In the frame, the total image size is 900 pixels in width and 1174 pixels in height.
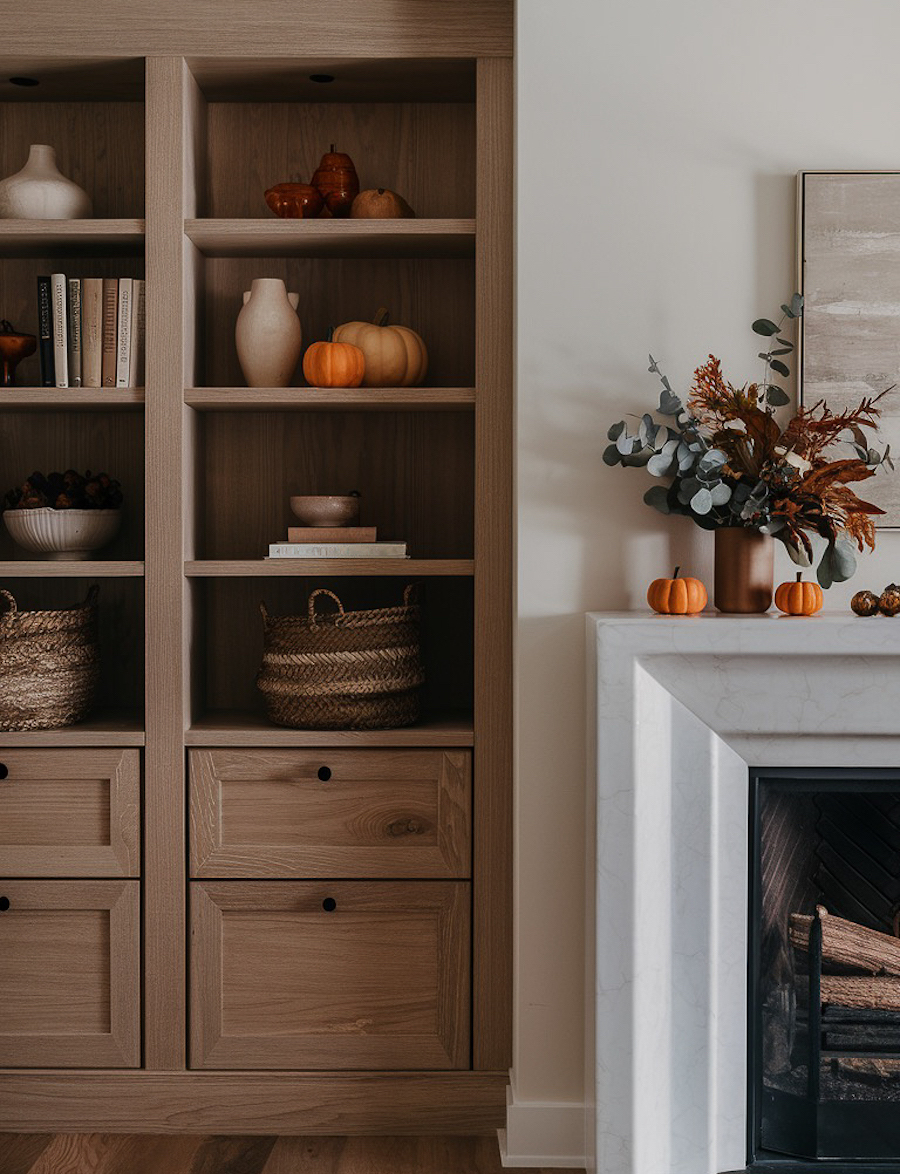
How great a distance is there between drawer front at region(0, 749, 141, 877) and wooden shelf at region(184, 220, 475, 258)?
1.12m

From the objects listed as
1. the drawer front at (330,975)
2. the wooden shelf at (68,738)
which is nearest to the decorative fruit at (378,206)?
the wooden shelf at (68,738)

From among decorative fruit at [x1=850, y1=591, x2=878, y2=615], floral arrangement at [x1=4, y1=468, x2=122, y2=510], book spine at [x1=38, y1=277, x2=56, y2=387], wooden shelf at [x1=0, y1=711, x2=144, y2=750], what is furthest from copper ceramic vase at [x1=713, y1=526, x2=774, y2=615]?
book spine at [x1=38, y1=277, x2=56, y2=387]

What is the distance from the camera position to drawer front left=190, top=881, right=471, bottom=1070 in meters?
2.30

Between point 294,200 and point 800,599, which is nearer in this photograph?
point 800,599

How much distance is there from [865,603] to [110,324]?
165cm

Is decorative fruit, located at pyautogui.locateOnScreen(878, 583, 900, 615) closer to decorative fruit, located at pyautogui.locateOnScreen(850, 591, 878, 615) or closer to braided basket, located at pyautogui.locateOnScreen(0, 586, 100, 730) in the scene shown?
Answer: decorative fruit, located at pyautogui.locateOnScreen(850, 591, 878, 615)

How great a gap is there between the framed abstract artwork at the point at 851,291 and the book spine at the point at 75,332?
1516mm

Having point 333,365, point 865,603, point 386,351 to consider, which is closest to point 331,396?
point 333,365

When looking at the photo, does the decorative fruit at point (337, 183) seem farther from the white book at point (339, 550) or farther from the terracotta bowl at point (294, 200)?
the white book at point (339, 550)

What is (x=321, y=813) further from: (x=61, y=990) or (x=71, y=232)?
(x=71, y=232)

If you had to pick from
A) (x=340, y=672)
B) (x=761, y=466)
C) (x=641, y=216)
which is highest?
(x=641, y=216)

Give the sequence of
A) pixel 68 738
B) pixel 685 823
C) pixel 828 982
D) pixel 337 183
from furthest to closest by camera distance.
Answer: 1. pixel 337 183
2. pixel 68 738
3. pixel 828 982
4. pixel 685 823

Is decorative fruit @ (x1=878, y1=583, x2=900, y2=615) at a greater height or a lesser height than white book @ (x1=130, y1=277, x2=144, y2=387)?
lesser

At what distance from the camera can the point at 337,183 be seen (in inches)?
94.3
